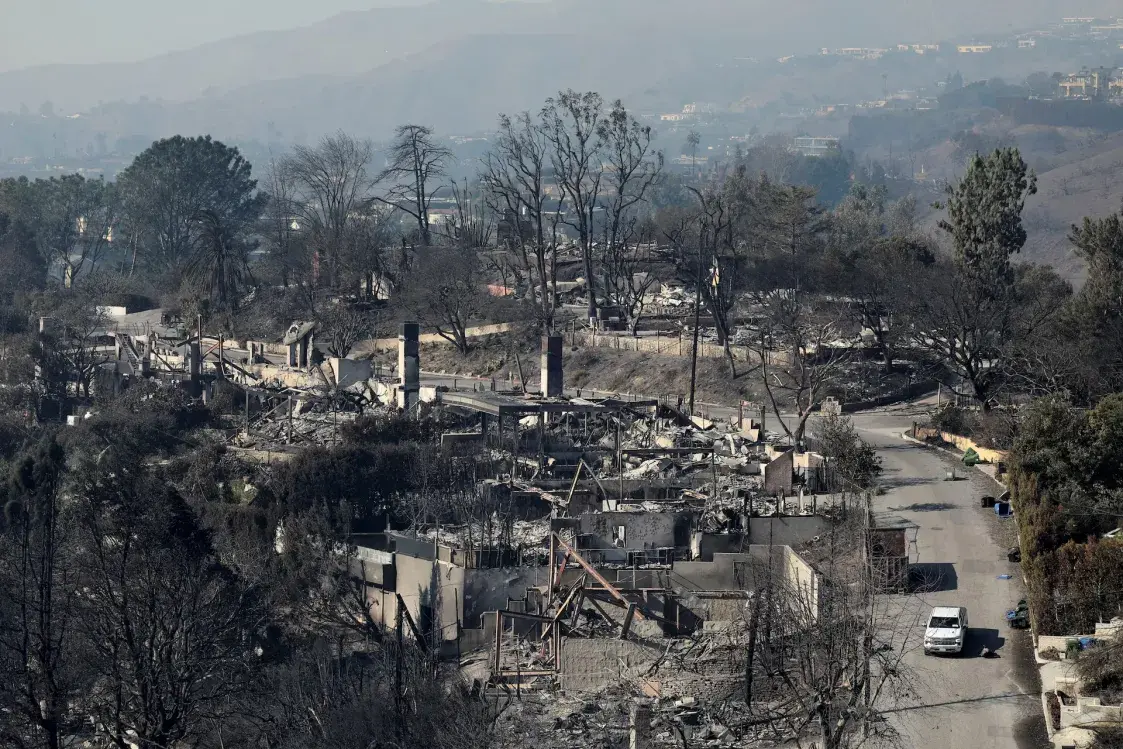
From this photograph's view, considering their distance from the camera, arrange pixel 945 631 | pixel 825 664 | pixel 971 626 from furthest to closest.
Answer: pixel 971 626
pixel 945 631
pixel 825 664

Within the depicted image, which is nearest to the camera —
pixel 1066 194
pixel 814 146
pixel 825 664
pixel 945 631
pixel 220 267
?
pixel 825 664

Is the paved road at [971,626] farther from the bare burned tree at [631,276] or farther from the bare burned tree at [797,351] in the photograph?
the bare burned tree at [631,276]

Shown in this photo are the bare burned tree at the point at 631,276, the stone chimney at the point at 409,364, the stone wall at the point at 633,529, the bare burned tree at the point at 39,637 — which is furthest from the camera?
the bare burned tree at the point at 631,276

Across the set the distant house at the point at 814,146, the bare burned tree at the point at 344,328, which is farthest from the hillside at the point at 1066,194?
the bare burned tree at the point at 344,328

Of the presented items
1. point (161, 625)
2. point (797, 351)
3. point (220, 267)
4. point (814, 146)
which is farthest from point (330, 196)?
point (814, 146)

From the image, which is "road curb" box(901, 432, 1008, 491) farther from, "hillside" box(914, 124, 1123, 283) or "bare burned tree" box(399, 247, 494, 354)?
"hillside" box(914, 124, 1123, 283)

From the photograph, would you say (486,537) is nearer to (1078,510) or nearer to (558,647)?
(558,647)


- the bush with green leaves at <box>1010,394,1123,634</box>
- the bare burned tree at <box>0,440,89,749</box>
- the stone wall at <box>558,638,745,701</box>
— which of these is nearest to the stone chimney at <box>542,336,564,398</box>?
the bush with green leaves at <box>1010,394,1123,634</box>

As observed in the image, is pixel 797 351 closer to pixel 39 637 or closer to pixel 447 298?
pixel 447 298
